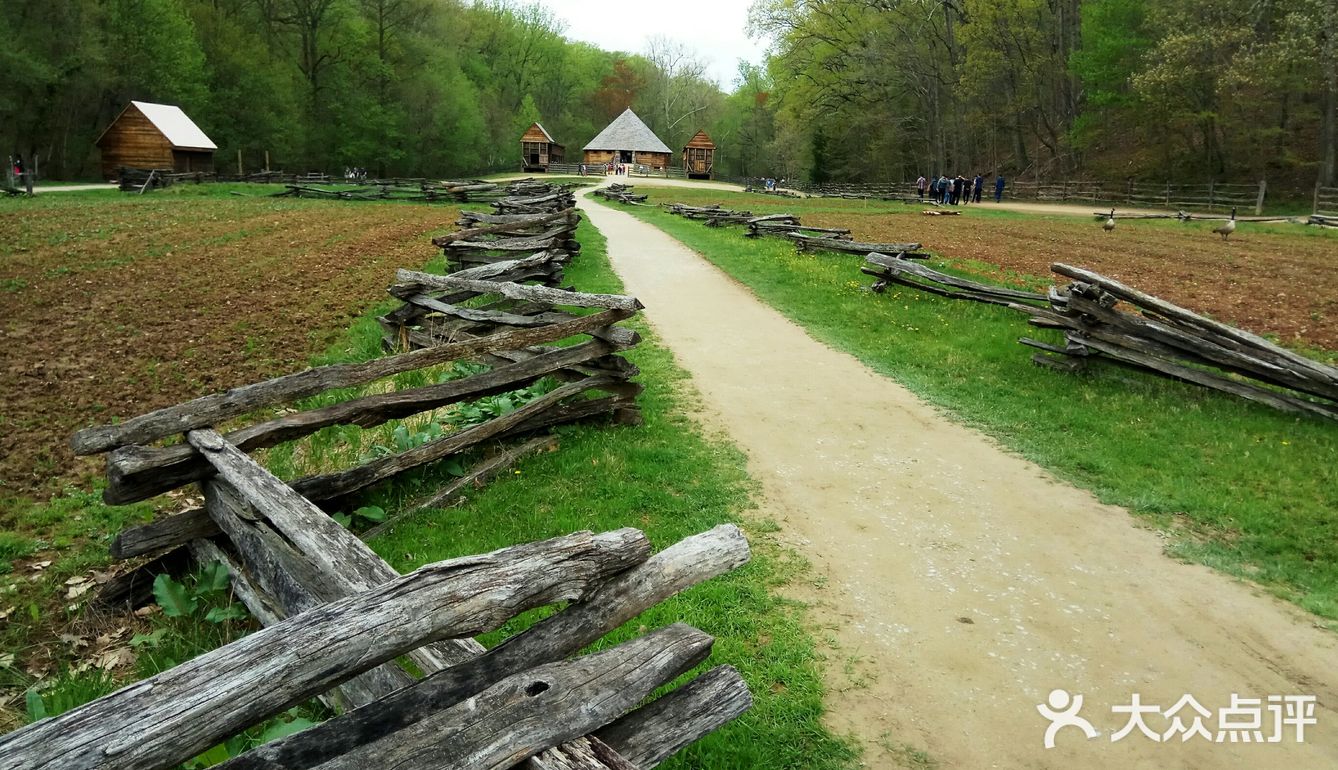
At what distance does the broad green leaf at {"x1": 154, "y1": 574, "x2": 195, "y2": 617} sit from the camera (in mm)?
4195

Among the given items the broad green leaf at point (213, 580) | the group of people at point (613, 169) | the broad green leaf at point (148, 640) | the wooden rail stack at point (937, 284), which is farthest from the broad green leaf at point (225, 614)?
the group of people at point (613, 169)

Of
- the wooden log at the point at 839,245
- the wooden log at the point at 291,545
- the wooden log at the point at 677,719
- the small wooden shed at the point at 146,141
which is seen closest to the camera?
the wooden log at the point at 677,719

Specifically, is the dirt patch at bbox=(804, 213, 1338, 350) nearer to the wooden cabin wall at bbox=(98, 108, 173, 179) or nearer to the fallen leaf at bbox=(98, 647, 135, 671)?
the fallen leaf at bbox=(98, 647, 135, 671)

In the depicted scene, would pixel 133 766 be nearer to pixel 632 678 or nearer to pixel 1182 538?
pixel 632 678

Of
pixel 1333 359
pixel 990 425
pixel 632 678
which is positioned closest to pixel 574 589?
pixel 632 678

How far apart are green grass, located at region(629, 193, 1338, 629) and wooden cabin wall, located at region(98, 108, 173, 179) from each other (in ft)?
142

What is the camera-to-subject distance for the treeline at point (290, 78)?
134ft

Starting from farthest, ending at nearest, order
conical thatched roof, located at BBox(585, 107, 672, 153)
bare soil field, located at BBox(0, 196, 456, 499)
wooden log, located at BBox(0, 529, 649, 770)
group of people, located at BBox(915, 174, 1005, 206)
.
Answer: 1. conical thatched roof, located at BBox(585, 107, 672, 153)
2. group of people, located at BBox(915, 174, 1005, 206)
3. bare soil field, located at BBox(0, 196, 456, 499)
4. wooden log, located at BBox(0, 529, 649, 770)

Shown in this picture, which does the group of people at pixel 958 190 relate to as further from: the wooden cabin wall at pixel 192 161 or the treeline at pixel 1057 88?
the wooden cabin wall at pixel 192 161

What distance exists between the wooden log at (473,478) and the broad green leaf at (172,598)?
3.51 feet

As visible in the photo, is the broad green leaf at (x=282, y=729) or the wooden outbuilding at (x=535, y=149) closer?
the broad green leaf at (x=282, y=729)

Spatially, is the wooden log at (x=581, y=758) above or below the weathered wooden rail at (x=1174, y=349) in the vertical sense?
below

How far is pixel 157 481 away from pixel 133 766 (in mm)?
3007

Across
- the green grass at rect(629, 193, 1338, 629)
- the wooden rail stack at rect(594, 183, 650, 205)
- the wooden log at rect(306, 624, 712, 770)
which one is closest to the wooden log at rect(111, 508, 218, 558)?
the wooden log at rect(306, 624, 712, 770)
